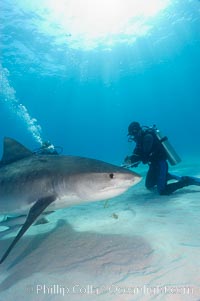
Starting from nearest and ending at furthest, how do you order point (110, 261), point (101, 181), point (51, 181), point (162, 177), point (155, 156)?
1. point (110, 261)
2. point (101, 181)
3. point (51, 181)
4. point (162, 177)
5. point (155, 156)

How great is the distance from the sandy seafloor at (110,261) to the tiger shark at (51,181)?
64cm

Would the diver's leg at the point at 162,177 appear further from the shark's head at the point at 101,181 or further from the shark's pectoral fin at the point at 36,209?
the shark's pectoral fin at the point at 36,209

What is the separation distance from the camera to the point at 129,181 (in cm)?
336

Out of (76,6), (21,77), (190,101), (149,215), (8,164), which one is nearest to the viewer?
(8,164)

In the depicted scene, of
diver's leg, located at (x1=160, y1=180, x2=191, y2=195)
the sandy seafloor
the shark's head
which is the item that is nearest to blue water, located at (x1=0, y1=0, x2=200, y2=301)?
the sandy seafloor

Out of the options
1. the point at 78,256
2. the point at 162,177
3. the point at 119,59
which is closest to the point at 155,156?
the point at 162,177

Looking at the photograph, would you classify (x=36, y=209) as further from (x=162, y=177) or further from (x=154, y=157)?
(x=154, y=157)

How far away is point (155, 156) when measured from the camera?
7.88m

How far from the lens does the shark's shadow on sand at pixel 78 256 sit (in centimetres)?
316

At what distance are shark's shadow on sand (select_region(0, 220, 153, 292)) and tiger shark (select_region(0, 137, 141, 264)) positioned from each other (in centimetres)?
61

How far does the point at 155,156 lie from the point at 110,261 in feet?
16.6

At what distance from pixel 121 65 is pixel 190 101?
13560 centimetres

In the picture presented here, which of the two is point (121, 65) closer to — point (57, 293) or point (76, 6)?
point (76, 6)

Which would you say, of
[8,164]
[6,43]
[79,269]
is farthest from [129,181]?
[6,43]
